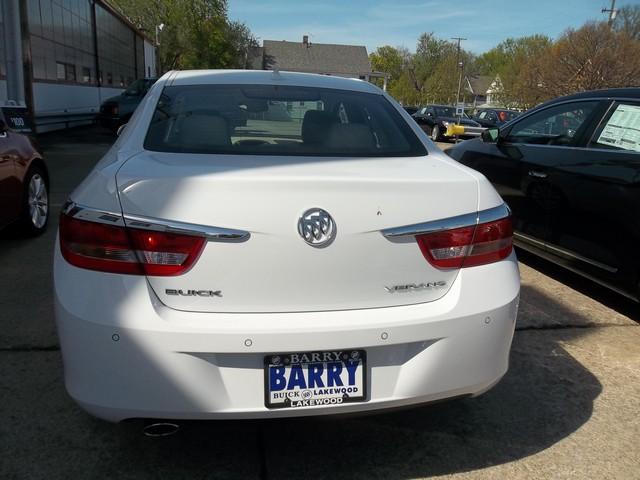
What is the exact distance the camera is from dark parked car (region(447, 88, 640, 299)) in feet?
12.9

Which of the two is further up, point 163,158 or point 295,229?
point 163,158

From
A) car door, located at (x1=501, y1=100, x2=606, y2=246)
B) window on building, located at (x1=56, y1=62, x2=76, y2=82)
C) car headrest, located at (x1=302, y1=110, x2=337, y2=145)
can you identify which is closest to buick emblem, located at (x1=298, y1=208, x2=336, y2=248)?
car headrest, located at (x1=302, y1=110, x2=337, y2=145)

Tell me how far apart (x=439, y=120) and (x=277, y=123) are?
24.3m

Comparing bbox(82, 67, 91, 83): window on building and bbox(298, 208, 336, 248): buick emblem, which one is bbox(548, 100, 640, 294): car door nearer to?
bbox(298, 208, 336, 248): buick emblem

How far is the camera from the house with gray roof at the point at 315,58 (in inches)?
2958

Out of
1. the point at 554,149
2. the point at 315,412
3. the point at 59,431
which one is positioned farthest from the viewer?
the point at 554,149

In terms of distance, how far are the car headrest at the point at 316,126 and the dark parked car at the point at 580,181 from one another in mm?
2181

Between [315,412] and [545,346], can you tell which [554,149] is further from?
[315,412]

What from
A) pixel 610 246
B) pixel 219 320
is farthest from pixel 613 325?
pixel 219 320

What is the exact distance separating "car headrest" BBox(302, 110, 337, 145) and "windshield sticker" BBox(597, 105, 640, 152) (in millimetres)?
2298

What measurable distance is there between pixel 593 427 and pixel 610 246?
1.63 metres

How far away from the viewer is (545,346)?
12.0 feet

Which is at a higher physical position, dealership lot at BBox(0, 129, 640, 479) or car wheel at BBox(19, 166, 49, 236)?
car wheel at BBox(19, 166, 49, 236)

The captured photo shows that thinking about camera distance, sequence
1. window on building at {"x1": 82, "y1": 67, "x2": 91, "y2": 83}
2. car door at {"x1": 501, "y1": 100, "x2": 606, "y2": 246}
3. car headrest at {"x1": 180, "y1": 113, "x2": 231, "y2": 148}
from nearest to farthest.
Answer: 1. car headrest at {"x1": 180, "y1": 113, "x2": 231, "y2": 148}
2. car door at {"x1": 501, "y1": 100, "x2": 606, "y2": 246}
3. window on building at {"x1": 82, "y1": 67, "x2": 91, "y2": 83}
